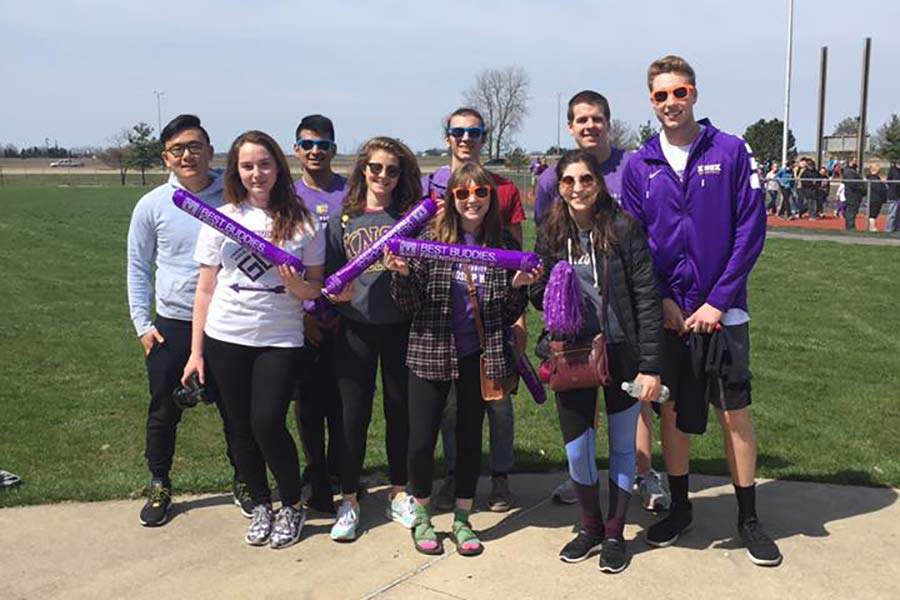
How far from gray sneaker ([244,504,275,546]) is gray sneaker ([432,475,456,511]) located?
0.91m

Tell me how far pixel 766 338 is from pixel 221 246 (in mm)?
7120

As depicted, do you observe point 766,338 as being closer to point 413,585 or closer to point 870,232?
point 413,585

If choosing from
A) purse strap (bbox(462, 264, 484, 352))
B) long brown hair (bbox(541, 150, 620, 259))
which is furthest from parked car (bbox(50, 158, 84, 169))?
long brown hair (bbox(541, 150, 620, 259))

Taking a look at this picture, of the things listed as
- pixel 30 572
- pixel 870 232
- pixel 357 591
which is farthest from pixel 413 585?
pixel 870 232

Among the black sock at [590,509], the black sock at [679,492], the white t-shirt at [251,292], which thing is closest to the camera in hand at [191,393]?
the white t-shirt at [251,292]

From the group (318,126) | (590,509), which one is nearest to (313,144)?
(318,126)

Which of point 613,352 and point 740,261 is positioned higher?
point 740,261

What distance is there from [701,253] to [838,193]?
73.3 feet

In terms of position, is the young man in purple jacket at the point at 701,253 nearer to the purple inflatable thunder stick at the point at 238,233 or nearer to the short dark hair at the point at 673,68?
the short dark hair at the point at 673,68

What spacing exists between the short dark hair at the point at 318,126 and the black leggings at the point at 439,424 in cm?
150

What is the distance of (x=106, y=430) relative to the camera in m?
6.36

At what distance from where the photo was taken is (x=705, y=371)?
154 inches

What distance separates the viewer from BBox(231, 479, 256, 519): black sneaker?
443 cm

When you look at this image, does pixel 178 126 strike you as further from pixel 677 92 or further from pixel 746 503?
pixel 746 503
